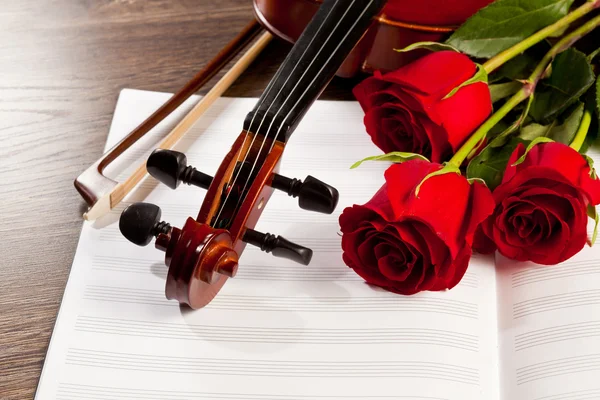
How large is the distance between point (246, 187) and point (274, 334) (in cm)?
14

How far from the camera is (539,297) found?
768mm

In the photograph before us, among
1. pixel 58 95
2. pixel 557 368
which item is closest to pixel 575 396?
pixel 557 368

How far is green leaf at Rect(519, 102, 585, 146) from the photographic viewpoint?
32.6 inches

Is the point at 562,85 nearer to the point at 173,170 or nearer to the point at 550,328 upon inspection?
the point at 550,328

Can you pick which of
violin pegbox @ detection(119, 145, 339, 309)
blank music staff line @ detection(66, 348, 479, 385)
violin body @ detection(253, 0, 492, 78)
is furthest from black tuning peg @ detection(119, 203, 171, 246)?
violin body @ detection(253, 0, 492, 78)

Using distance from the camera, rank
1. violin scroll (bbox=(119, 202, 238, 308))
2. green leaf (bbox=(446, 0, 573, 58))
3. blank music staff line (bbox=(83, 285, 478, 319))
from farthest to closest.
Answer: green leaf (bbox=(446, 0, 573, 58)), blank music staff line (bbox=(83, 285, 478, 319)), violin scroll (bbox=(119, 202, 238, 308))

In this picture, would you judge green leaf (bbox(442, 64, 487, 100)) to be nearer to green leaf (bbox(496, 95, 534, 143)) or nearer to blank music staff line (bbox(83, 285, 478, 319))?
green leaf (bbox(496, 95, 534, 143))

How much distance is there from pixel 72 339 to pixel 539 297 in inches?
17.1

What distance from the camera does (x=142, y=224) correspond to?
69cm

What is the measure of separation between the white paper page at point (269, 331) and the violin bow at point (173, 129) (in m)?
0.02

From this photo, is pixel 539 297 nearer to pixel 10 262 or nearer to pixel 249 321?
pixel 249 321

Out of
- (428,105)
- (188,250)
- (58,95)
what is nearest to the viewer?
(188,250)

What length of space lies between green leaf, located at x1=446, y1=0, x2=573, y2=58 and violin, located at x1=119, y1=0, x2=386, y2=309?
126 millimetres

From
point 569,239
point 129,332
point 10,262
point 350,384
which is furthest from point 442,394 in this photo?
point 10,262
